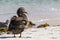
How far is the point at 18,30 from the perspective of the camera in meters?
8.35

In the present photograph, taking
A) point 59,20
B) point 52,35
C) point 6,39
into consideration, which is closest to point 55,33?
point 52,35

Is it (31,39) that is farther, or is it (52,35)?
(52,35)

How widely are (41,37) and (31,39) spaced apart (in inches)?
16.0

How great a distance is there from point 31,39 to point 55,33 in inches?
47.3

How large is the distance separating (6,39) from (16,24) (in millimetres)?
527

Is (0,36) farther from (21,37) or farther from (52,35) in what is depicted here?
(52,35)

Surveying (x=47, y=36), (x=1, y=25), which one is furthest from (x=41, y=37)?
(x=1, y=25)

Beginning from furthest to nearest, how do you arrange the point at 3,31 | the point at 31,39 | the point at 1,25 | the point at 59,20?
the point at 59,20
the point at 1,25
the point at 3,31
the point at 31,39

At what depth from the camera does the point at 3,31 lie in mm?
9789

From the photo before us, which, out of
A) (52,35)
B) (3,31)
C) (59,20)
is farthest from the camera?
(59,20)

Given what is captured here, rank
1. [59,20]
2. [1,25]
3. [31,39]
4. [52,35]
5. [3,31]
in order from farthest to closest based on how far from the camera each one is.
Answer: [59,20] → [1,25] → [3,31] → [52,35] → [31,39]

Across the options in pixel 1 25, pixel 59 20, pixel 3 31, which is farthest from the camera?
pixel 59 20

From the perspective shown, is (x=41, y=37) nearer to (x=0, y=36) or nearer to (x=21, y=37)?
(x=21, y=37)

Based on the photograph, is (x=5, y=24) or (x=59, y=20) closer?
(x=5, y=24)
